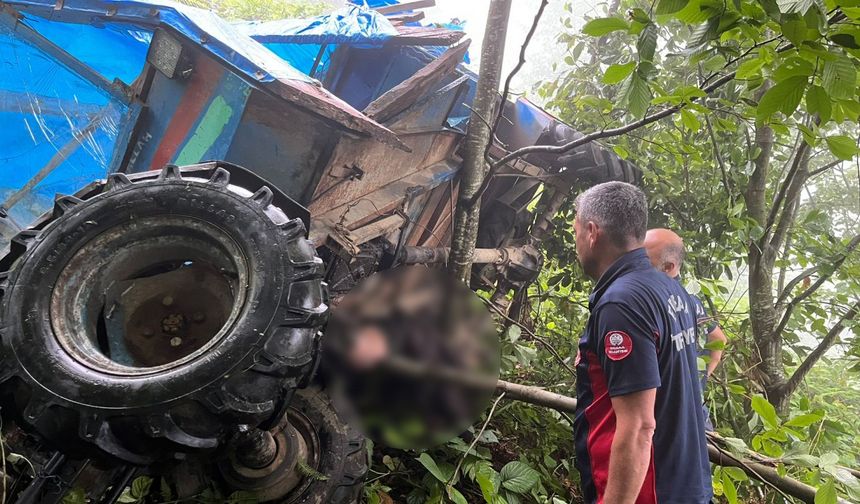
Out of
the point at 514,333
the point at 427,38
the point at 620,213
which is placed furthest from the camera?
the point at 427,38

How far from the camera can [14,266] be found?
172 centimetres

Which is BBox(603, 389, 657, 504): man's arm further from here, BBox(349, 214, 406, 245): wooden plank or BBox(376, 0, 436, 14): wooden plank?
BBox(376, 0, 436, 14): wooden plank

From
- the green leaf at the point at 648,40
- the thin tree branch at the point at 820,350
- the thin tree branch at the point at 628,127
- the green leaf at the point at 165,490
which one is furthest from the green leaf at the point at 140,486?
the thin tree branch at the point at 820,350

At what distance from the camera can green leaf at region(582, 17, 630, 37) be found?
4.19 feet

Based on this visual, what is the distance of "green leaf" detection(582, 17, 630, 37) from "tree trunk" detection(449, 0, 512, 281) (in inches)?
74.7

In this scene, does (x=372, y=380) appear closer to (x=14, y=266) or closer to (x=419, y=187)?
(x=14, y=266)

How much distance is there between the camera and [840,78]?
1.07 metres

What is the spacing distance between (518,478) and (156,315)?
1790mm

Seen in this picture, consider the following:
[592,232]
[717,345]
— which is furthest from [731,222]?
[592,232]

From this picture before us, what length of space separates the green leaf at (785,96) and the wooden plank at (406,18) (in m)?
3.48

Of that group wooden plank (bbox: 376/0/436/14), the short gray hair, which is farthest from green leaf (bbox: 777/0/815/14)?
wooden plank (bbox: 376/0/436/14)

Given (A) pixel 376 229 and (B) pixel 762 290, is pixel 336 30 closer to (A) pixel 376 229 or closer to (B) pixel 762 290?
(A) pixel 376 229

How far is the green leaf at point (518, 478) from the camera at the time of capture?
90.7 inches

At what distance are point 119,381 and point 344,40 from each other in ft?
8.65
